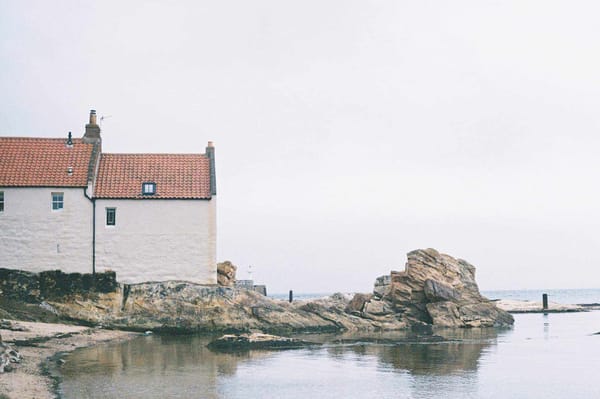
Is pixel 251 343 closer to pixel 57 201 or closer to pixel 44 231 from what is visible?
pixel 44 231

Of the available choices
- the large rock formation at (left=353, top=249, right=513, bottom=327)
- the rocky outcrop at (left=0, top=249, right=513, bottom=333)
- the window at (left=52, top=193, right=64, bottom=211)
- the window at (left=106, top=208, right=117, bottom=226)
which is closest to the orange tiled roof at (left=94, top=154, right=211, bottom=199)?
the window at (left=106, top=208, right=117, bottom=226)

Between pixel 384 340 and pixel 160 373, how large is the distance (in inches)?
720

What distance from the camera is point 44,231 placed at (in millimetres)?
45125

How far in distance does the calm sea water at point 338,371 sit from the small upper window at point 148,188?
405 inches

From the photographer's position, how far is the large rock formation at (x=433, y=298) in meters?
54.9

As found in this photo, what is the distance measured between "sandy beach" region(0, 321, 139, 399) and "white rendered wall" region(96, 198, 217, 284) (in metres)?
4.81

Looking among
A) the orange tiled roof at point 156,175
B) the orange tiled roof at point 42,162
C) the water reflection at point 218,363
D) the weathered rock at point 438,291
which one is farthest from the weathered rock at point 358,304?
the orange tiled roof at point 42,162

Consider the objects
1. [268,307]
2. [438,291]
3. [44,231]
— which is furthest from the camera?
[438,291]

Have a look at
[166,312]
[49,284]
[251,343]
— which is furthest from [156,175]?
[251,343]

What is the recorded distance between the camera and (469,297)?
191 feet

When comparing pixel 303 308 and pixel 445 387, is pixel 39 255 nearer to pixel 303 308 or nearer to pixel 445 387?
pixel 303 308

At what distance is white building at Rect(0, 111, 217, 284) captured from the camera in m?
45.0

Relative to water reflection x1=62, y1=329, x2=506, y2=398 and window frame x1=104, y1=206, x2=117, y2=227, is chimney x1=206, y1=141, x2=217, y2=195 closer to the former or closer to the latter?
window frame x1=104, y1=206, x2=117, y2=227

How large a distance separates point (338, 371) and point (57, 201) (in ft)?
81.6
